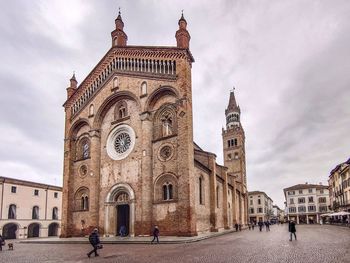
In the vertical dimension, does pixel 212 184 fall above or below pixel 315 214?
above

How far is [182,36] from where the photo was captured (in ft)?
87.9

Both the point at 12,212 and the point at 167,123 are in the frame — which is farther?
the point at 12,212

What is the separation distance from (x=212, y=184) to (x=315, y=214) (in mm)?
68845

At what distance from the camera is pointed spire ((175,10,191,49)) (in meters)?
26.8

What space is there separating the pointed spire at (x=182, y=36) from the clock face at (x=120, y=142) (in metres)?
8.75

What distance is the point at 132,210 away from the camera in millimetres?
25828

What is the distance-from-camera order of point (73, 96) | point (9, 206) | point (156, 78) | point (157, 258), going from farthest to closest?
point (9, 206) < point (73, 96) < point (156, 78) < point (157, 258)

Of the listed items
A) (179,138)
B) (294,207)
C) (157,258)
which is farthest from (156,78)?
(294,207)

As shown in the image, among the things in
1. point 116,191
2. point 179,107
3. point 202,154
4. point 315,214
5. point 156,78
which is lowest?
point 315,214

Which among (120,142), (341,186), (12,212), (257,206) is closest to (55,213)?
(12,212)

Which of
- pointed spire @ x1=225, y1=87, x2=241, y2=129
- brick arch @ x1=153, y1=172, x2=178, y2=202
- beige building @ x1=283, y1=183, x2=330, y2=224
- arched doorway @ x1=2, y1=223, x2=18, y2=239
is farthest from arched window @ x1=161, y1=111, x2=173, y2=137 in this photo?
beige building @ x1=283, y1=183, x2=330, y2=224

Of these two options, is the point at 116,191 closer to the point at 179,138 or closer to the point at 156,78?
the point at 179,138

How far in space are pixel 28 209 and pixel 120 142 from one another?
24264mm

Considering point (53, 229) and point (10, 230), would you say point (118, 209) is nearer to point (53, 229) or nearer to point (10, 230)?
point (10, 230)
